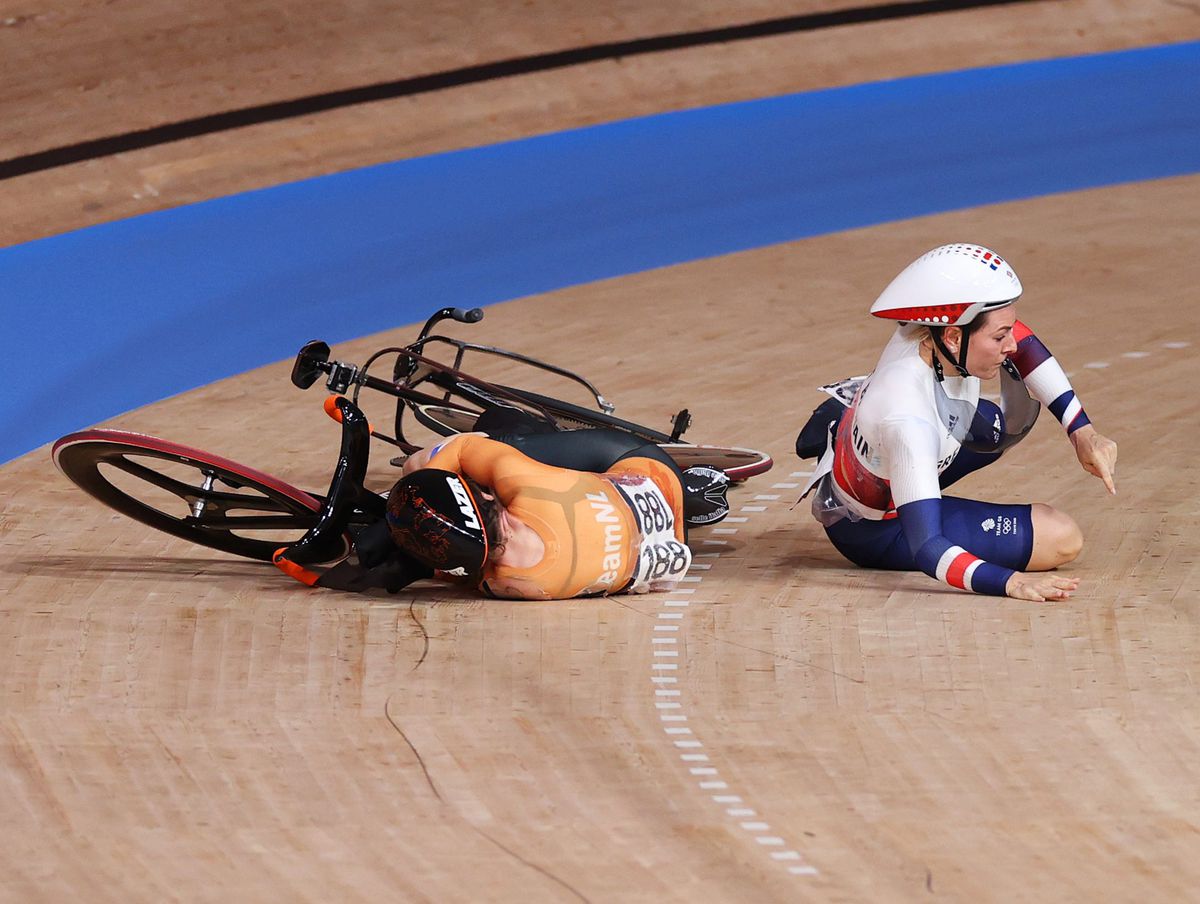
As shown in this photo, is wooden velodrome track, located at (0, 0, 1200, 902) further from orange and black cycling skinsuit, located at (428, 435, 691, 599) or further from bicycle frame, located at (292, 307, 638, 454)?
bicycle frame, located at (292, 307, 638, 454)

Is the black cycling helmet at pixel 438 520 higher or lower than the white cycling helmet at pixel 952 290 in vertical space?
lower

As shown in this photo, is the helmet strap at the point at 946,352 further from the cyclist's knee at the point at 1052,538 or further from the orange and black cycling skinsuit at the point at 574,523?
the orange and black cycling skinsuit at the point at 574,523

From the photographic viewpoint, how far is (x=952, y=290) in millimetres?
3803

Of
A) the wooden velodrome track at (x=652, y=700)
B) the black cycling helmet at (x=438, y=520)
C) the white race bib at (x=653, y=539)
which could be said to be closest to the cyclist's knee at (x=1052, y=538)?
the wooden velodrome track at (x=652, y=700)

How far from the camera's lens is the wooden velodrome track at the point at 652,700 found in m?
2.95

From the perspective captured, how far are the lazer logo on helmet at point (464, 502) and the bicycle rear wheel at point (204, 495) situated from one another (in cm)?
49

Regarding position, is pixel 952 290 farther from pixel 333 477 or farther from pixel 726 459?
pixel 333 477

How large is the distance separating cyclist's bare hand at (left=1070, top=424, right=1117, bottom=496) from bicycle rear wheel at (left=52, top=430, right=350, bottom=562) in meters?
1.70

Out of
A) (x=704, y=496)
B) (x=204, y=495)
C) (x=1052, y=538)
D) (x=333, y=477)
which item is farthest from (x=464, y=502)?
(x=1052, y=538)

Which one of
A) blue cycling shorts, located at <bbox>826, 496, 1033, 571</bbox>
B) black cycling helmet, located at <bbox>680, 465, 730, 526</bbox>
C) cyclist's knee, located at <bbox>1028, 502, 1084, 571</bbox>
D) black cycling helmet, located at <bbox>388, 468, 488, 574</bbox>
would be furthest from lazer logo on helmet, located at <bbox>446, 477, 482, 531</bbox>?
cyclist's knee, located at <bbox>1028, 502, 1084, 571</bbox>

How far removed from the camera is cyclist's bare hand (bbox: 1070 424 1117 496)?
4.07 meters

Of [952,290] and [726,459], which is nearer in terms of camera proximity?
[952,290]

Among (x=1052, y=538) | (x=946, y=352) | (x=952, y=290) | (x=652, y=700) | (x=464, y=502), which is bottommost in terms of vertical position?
(x=652, y=700)

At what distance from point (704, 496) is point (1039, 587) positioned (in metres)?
0.98
